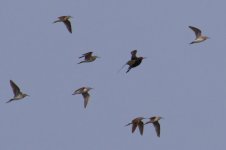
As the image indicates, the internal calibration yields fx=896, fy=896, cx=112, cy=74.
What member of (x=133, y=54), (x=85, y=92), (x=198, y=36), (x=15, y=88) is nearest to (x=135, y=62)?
(x=133, y=54)

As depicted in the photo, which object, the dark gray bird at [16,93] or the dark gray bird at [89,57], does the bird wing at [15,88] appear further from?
the dark gray bird at [89,57]

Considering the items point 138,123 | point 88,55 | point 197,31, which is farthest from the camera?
point 197,31

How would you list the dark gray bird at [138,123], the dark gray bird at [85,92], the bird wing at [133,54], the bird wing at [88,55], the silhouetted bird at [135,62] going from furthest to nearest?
the dark gray bird at [85,92], the bird wing at [88,55], the dark gray bird at [138,123], the bird wing at [133,54], the silhouetted bird at [135,62]

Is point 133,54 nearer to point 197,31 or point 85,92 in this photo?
point 85,92

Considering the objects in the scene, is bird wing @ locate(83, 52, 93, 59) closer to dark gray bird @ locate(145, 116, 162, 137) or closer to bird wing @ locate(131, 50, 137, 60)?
bird wing @ locate(131, 50, 137, 60)

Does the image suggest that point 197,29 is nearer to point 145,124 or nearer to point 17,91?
point 145,124

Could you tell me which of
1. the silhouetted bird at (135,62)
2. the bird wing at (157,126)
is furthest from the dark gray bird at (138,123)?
the silhouetted bird at (135,62)

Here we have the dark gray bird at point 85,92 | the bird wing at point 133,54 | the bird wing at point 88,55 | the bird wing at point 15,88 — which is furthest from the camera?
the dark gray bird at point 85,92

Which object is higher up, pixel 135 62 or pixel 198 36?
pixel 198 36

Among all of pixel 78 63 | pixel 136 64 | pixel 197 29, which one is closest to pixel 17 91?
pixel 78 63

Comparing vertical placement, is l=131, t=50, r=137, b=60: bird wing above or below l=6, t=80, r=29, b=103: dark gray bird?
above

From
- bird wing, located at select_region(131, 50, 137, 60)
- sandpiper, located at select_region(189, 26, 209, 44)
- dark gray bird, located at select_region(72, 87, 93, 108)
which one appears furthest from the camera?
sandpiper, located at select_region(189, 26, 209, 44)

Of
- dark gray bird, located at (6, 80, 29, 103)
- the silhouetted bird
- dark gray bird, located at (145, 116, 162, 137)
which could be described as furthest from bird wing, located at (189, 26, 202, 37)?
dark gray bird, located at (6, 80, 29, 103)

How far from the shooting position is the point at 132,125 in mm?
43000
